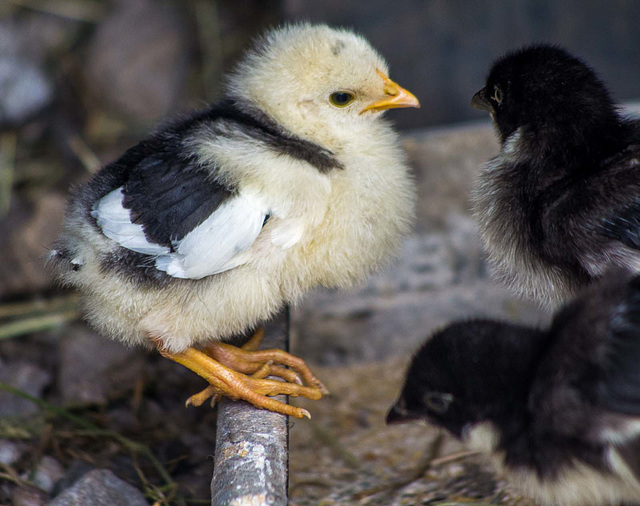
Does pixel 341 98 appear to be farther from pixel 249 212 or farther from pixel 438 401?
pixel 438 401

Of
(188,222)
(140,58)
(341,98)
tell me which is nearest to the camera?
(188,222)

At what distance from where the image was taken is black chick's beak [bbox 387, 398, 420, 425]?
1.55 m

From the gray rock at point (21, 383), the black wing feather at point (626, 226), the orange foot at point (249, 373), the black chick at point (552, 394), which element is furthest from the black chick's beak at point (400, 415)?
the gray rock at point (21, 383)

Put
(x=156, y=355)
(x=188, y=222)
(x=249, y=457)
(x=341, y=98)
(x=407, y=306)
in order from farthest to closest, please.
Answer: (x=407, y=306)
(x=156, y=355)
(x=341, y=98)
(x=188, y=222)
(x=249, y=457)

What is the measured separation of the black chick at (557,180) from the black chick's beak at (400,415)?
383 mm

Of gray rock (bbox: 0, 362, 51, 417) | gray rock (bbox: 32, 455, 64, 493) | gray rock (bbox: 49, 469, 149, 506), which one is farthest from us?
gray rock (bbox: 0, 362, 51, 417)

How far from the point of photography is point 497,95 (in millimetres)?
1719

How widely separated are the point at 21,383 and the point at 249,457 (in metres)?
1.10

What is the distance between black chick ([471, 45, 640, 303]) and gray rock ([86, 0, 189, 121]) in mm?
2089

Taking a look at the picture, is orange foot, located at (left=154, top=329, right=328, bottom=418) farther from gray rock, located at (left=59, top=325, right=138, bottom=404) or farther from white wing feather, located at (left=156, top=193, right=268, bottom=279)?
gray rock, located at (left=59, top=325, right=138, bottom=404)

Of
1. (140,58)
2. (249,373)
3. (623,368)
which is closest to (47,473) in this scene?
(249,373)

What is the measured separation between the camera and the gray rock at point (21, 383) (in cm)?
213

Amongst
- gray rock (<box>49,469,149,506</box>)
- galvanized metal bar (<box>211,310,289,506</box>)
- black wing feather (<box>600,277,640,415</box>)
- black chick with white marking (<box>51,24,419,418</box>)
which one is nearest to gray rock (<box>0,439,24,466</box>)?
gray rock (<box>49,469,149,506</box>)

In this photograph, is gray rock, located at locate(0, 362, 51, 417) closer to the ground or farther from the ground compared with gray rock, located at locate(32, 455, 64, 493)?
farther from the ground
